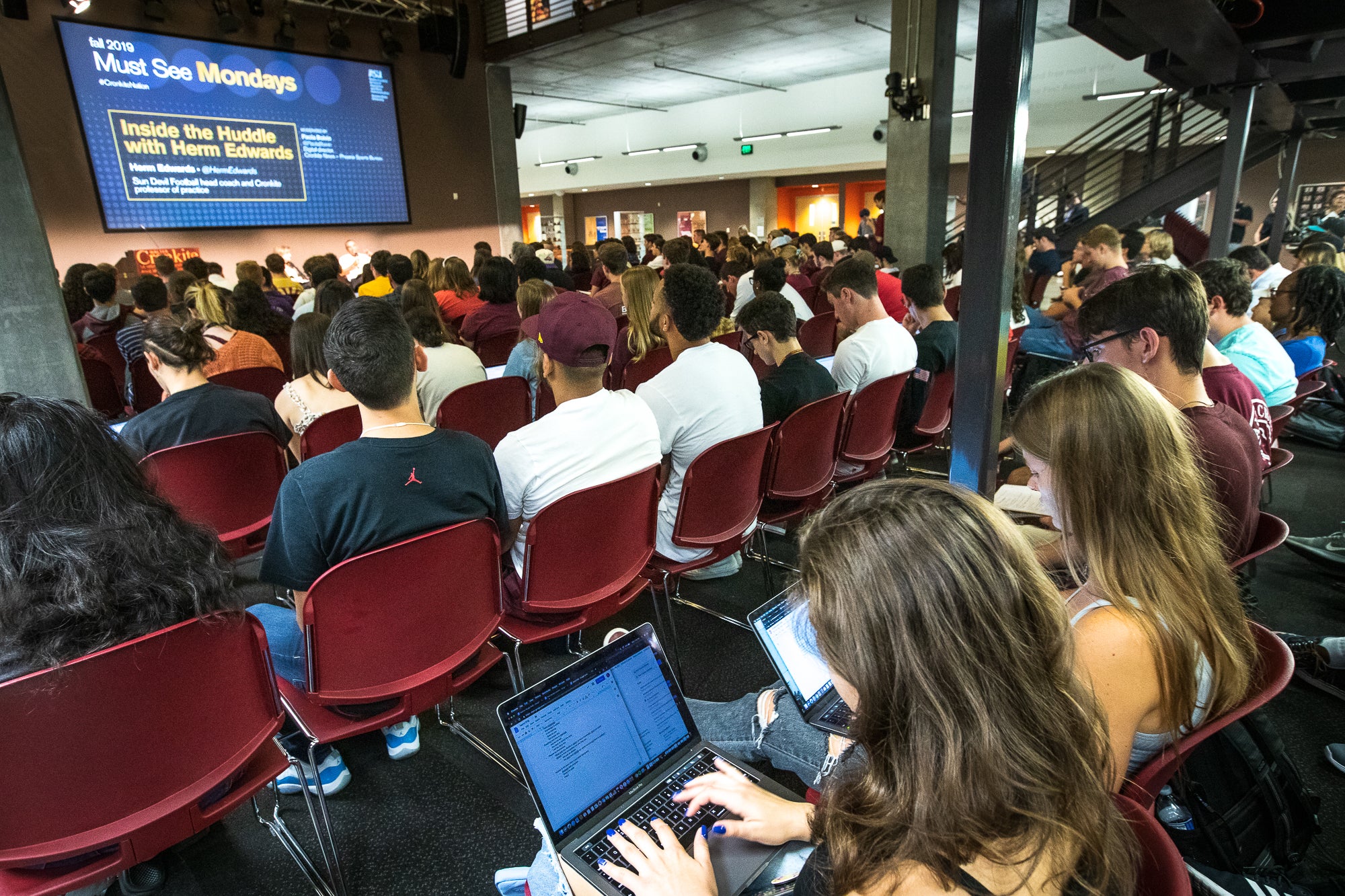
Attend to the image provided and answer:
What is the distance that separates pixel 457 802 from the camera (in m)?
1.98

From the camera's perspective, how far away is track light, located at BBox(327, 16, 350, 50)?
8938 millimetres

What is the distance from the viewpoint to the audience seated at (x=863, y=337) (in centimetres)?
340

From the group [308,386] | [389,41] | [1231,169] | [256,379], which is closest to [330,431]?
[308,386]

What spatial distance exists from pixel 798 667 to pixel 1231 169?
6627mm

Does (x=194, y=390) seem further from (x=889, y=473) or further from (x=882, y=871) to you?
(x=889, y=473)

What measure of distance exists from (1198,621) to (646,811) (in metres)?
0.92

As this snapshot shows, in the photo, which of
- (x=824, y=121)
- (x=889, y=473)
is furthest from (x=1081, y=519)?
(x=824, y=121)

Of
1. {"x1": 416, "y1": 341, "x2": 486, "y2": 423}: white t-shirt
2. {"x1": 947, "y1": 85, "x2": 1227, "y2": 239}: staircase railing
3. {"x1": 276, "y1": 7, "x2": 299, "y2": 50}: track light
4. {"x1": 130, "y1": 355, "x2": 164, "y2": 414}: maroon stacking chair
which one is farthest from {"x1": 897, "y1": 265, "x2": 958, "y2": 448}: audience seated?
{"x1": 276, "y1": 7, "x2": 299, "y2": 50}: track light

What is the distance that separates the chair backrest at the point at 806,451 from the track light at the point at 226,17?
29.5 ft

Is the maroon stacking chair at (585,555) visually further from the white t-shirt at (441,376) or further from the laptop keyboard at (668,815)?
the white t-shirt at (441,376)

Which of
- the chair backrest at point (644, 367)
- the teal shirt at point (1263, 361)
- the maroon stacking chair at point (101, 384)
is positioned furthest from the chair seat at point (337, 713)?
the maroon stacking chair at point (101, 384)

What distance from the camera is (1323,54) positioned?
16.3ft

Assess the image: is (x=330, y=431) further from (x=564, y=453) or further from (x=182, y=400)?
(x=564, y=453)

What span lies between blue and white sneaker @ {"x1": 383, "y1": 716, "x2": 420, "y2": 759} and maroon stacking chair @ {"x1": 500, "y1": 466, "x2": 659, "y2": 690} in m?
0.35
